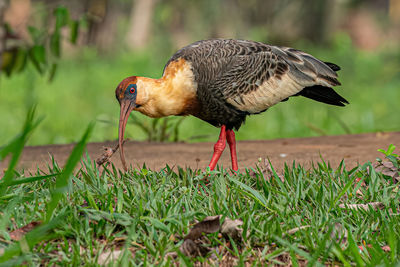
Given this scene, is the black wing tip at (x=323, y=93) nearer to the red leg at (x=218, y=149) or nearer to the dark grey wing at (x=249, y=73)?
the dark grey wing at (x=249, y=73)

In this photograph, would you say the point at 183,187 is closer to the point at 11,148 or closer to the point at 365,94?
the point at 11,148

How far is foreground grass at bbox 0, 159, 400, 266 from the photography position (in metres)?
2.53

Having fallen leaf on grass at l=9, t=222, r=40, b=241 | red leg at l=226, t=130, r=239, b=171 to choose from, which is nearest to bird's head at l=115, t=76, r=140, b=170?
red leg at l=226, t=130, r=239, b=171

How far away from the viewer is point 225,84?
13.4ft

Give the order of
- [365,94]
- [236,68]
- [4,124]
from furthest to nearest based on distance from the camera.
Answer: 1. [365,94]
2. [4,124]
3. [236,68]

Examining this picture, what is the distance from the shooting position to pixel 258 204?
301 centimetres

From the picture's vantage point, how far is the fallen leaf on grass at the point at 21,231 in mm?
2619

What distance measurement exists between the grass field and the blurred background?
A: 2.26 feet

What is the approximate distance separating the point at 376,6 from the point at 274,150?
912 inches

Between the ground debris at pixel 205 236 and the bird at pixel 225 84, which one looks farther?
the bird at pixel 225 84

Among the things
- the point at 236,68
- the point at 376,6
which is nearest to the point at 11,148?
the point at 236,68

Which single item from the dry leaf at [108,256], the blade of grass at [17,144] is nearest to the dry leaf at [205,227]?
the dry leaf at [108,256]

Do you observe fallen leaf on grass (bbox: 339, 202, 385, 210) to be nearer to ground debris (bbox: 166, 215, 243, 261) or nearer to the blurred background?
ground debris (bbox: 166, 215, 243, 261)

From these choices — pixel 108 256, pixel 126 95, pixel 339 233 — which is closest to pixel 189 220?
pixel 108 256
